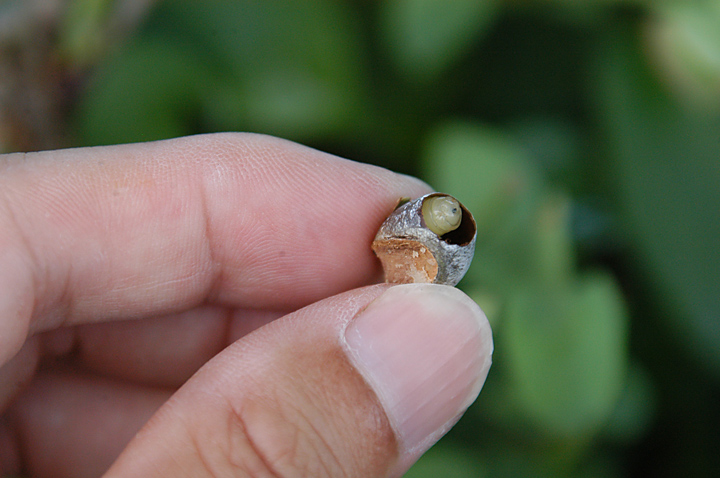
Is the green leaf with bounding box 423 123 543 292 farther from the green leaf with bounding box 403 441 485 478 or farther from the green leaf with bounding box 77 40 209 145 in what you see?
the green leaf with bounding box 77 40 209 145

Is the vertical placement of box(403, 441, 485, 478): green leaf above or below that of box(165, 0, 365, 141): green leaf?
below

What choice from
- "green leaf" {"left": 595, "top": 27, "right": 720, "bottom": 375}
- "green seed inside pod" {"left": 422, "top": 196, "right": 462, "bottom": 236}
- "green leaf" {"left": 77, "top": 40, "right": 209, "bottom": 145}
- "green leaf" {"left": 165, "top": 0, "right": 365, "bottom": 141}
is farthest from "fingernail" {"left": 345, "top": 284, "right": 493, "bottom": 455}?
"green leaf" {"left": 77, "top": 40, "right": 209, "bottom": 145}

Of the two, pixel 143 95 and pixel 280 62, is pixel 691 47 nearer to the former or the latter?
pixel 280 62

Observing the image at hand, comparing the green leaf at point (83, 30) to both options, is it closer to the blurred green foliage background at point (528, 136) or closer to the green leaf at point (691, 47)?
the blurred green foliage background at point (528, 136)

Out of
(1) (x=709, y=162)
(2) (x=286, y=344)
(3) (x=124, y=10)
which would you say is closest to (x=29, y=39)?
(3) (x=124, y=10)

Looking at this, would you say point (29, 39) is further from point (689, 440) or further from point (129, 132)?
point (689, 440)

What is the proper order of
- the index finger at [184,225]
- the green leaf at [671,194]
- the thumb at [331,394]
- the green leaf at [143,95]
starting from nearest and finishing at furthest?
1. the thumb at [331,394]
2. the index finger at [184,225]
3. the green leaf at [671,194]
4. the green leaf at [143,95]

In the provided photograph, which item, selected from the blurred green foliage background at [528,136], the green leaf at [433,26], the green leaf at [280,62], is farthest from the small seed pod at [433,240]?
the green leaf at [280,62]
